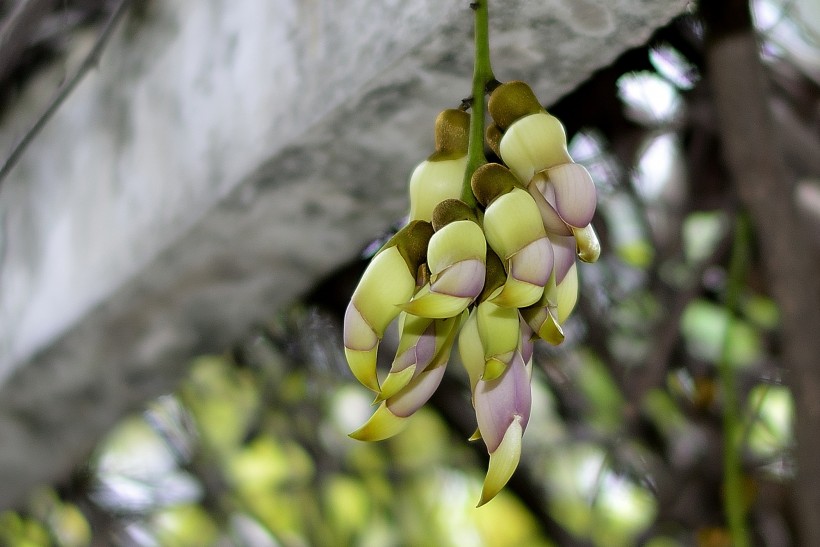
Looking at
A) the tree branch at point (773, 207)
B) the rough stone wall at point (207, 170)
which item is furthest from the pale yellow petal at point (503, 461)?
the tree branch at point (773, 207)

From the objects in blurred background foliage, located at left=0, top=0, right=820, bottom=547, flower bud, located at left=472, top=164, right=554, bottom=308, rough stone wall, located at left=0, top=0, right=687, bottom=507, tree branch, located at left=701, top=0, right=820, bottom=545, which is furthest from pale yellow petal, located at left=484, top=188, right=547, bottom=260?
blurred background foliage, located at left=0, top=0, right=820, bottom=547

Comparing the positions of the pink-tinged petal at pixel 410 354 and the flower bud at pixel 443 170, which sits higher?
the flower bud at pixel 443 170

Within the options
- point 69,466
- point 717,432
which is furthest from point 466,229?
point 69,466

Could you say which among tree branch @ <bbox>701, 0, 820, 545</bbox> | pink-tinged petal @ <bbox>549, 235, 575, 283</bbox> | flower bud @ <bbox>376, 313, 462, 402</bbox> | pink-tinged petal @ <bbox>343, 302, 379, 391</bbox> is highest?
pink-tinged petal @ <bbox>343, 302, 379, 391</bbox>

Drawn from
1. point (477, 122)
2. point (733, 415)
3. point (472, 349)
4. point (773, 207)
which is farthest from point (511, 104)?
point (733, 415)

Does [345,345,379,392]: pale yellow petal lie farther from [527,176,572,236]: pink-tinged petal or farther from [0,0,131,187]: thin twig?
[0,0,131,187]: thin twig

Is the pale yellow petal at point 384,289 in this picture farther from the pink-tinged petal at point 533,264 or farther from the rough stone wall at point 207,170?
the rough stone wall at point 207,170

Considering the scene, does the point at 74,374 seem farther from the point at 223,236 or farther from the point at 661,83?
the point at 661,83
